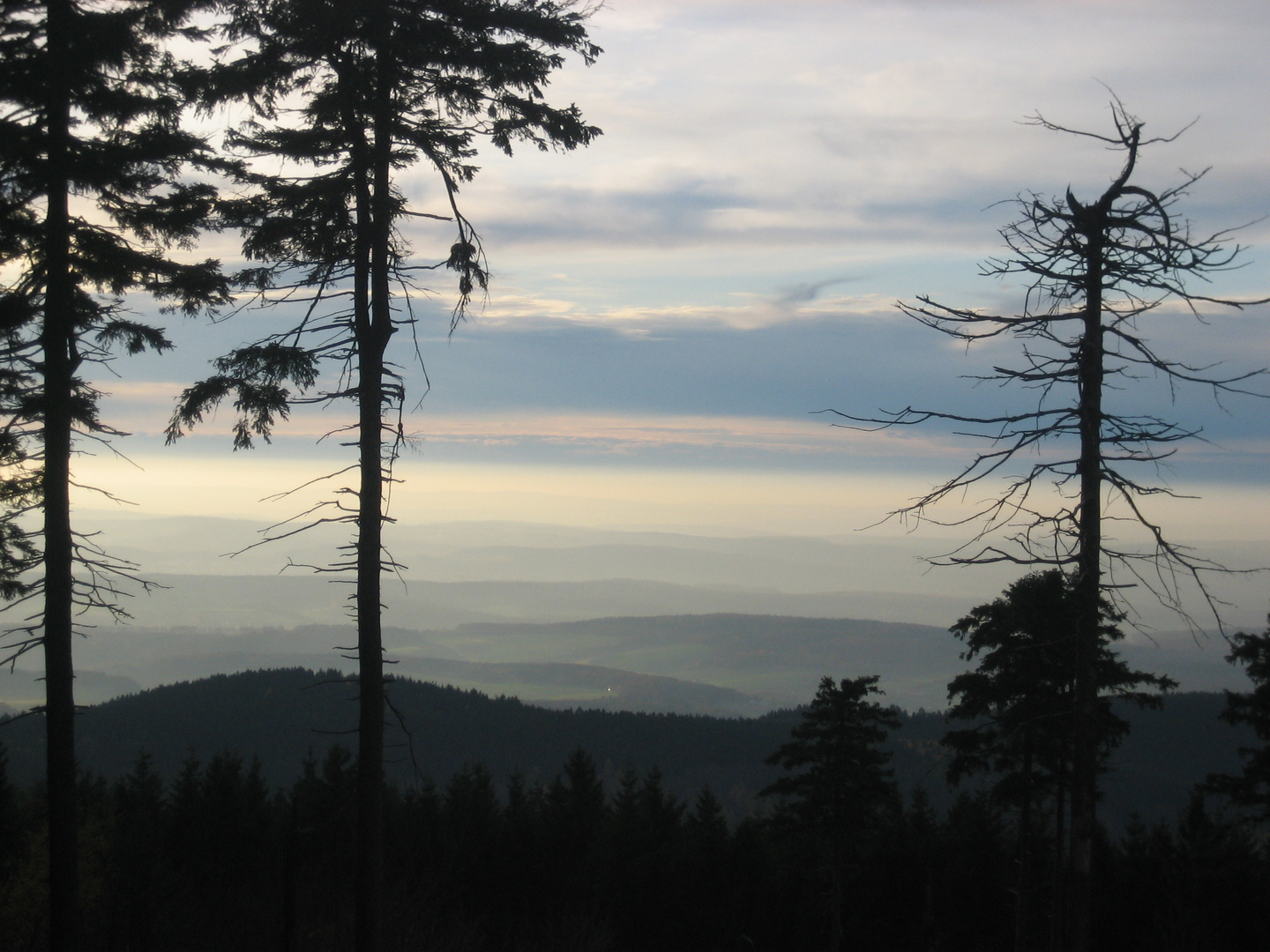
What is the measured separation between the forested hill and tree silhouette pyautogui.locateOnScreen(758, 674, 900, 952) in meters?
86.9

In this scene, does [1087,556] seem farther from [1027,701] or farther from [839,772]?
[839,772]

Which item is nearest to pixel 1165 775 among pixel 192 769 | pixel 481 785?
pixel 481 785

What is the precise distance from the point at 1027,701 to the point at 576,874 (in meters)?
22.2

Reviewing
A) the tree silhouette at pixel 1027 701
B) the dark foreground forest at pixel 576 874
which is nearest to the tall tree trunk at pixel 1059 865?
the tree silhouette at pixel 1027 701

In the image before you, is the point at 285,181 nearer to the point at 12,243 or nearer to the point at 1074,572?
the point at 12,243

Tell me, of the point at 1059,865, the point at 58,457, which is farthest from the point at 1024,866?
the point at 58,457

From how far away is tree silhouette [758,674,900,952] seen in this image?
23.7 m

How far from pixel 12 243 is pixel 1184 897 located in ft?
99.7

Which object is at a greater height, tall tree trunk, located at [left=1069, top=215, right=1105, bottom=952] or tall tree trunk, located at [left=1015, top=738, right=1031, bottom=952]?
tall tree trunk, located at [left=1069, top=215, right=1105, bottom=952]

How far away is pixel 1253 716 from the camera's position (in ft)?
81.9

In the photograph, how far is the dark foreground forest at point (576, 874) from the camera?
1563 cm

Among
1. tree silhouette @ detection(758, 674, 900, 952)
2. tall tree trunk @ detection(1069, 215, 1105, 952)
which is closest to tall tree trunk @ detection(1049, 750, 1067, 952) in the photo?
tree silhouette @ detection(758, 674, 900, 952)

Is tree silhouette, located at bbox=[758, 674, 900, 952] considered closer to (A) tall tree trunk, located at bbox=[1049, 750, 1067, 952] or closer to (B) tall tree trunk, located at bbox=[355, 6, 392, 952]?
(A) tall tree trunk, located at bbox=[1049, 750, 1067, 952]

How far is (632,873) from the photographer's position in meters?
34.0
